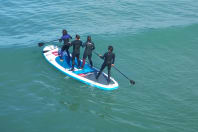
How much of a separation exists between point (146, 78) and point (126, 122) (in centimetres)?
452

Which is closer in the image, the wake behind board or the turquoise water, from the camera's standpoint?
the turquoise water

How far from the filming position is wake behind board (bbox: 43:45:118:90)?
1489 centimetres

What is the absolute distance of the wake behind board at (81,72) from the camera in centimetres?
1489

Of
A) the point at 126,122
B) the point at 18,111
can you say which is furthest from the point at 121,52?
the point at 18,111

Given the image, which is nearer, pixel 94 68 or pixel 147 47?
pixel 94 68

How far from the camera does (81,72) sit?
52.5 feet

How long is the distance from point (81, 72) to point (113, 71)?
2.28 m

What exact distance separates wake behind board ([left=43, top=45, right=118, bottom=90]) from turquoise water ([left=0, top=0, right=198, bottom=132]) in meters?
0.38

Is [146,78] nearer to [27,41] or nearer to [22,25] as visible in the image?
[27,41]

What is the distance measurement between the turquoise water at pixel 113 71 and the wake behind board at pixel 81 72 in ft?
1.24

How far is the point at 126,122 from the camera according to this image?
12.3 m

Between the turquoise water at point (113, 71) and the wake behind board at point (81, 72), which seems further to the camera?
the wake behind board at point (81, 72)

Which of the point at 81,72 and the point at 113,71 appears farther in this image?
the point at 113,71

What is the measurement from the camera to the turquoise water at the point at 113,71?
12469mm
